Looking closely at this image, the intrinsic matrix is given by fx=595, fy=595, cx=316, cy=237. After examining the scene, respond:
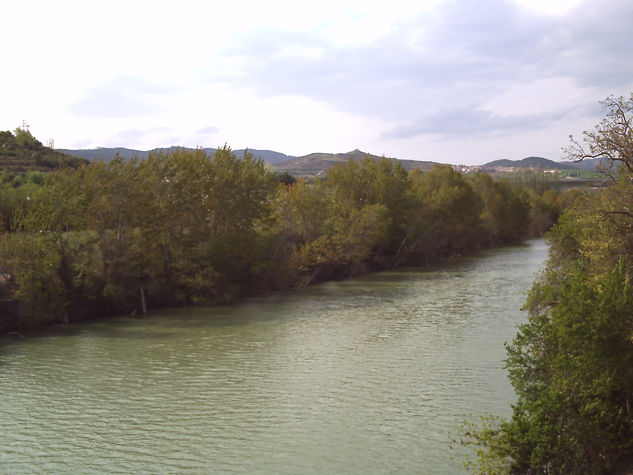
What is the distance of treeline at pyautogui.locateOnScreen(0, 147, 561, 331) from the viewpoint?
33.1m

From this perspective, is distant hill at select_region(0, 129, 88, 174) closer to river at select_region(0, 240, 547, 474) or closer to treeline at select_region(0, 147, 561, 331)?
treeline at select_region(0, 147, 561, 331)

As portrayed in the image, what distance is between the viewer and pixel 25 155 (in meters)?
77.2

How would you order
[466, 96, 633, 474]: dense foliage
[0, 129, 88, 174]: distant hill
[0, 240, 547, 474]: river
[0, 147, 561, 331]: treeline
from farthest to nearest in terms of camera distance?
1. [0, 129, 88, 174]: distant hill
2. [0, 147, 561, 331]: treeline
3. [0, 240, 547, 474]: river
4. [466, 96, 633, 474]: dense foliage

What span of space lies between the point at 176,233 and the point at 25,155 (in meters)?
47.1

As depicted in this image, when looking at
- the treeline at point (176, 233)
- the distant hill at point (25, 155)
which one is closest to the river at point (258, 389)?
the treeline at point (176, 233)

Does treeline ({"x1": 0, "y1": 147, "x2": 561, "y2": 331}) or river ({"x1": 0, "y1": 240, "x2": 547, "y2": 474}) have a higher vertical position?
treeline ({"x1": 0, "y1": 147, "x2": 561, "y2": 331})

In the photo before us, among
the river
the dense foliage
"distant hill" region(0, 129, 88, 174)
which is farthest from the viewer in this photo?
"distant hill" region(0, 129, 88, 174)

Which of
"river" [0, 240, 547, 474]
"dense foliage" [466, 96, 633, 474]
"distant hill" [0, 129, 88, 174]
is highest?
"distant hill" [0, 129, 88, 174]

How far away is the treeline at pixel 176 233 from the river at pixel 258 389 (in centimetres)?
257

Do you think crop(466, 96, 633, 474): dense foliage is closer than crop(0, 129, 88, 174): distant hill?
Yes

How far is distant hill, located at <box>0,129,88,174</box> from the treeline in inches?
1062

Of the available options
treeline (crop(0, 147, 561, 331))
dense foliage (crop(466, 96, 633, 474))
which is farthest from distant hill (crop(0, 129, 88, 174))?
dense foliage (crop(466, 96, 633, 474))

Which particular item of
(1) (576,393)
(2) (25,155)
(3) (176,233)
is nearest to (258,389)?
(1) (576,393)

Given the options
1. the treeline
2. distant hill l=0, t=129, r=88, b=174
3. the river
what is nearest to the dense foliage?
the river
